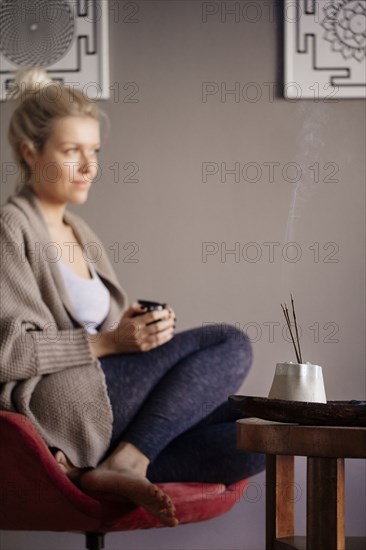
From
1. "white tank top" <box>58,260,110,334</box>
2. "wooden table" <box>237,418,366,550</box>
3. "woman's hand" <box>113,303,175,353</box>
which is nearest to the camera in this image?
"wooden table" <box>237,418,366,550</box>

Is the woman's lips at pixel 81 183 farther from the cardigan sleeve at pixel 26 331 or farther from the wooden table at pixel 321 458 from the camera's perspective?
the wooden table at pixel 321 458

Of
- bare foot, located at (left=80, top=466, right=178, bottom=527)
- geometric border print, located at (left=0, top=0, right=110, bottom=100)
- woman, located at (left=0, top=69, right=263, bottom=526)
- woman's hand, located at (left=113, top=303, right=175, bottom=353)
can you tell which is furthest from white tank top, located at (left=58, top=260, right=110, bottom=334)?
geometric border print, located at (left=0, top=0, right=110, bottom=100)

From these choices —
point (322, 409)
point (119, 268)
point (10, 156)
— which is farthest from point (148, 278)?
point (322, 409)

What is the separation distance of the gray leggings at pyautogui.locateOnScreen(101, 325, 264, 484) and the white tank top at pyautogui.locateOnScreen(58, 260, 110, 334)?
15 cm

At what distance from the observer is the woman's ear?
1.85m

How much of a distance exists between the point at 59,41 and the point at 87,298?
66 centimetres

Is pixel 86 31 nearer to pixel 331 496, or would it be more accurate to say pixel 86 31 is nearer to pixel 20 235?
pixel 20 235

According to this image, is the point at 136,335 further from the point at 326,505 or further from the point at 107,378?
the point at 326,505

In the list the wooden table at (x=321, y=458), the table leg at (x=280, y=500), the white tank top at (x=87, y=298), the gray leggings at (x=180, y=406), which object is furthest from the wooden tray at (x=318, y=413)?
the white tank top at (x=87, y=298)

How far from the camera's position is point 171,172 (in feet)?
6.53

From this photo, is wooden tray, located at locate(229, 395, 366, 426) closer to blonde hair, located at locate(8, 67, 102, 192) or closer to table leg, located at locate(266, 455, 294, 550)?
table leg, located at locate(266, 455, 294, 550)

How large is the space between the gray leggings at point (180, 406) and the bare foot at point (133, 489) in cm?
10

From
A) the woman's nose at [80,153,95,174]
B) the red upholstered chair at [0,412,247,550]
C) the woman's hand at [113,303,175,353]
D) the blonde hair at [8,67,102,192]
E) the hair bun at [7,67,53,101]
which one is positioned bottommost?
the red upholstered chair at [0,412,247,550]

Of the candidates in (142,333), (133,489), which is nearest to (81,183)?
(142,333)
